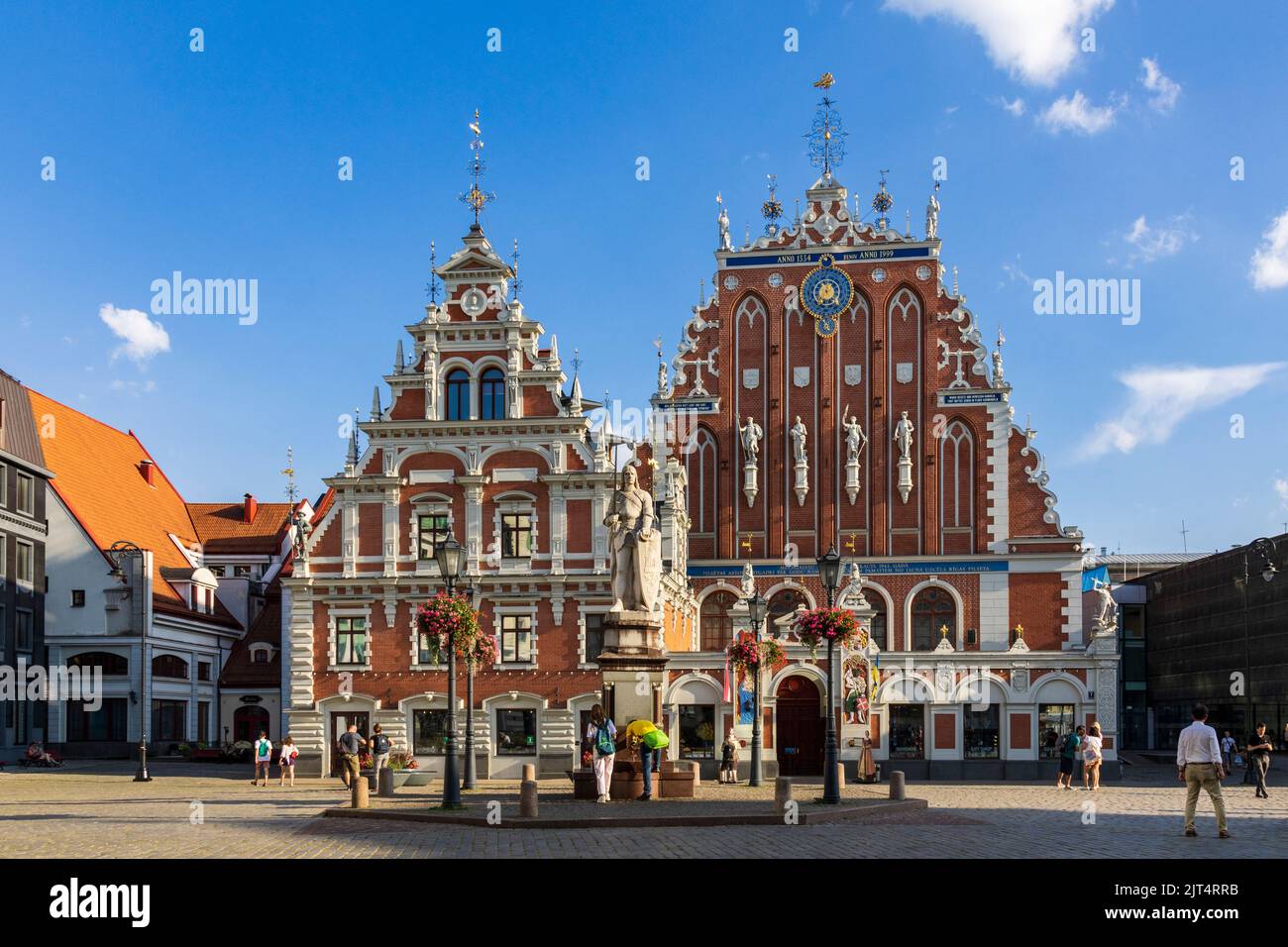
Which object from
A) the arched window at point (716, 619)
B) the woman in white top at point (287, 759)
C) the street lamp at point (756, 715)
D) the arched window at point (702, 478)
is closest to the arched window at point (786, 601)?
the arched window at point (716, 619)

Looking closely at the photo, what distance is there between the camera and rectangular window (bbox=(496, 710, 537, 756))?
47.7 metres

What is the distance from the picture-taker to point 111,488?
66.4 meters

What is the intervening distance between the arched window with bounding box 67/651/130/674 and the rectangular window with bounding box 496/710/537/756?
20.2m

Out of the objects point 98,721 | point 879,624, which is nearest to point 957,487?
point 879,624

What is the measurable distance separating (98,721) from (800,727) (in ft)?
97.9

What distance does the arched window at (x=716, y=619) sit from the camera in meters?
55.6

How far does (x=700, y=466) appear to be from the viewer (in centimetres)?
5631

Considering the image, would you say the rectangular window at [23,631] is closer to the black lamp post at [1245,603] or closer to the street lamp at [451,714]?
the street lamp at [451,714]

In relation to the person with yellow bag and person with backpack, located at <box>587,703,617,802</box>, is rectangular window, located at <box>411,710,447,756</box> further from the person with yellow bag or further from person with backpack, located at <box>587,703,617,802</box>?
person with backpack, located at <box>587,703,617,802</box>

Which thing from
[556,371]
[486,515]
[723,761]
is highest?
[556,371]
